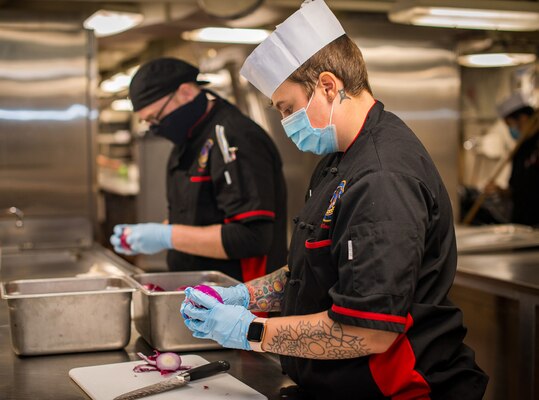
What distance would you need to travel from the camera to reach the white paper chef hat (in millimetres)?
1586

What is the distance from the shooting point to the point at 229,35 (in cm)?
546

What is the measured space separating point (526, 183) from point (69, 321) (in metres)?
4.68

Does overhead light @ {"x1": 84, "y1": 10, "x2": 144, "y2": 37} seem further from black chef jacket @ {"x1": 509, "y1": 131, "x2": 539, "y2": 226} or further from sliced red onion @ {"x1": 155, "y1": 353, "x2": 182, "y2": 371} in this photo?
black chef jacket @ {"x1": 509, "y1": 131, "x2": 539, "y2": 226}

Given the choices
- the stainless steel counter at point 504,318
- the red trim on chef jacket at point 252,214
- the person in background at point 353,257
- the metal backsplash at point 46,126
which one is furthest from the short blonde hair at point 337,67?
the metal backsplash at point 46,126

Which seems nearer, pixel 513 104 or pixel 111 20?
pixel 111 20

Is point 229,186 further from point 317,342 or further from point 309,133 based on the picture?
point 317,342

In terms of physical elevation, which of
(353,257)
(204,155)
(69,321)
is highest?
(204,155)

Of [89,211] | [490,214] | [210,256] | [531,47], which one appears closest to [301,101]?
[210,256]

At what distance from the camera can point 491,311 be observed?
3459 millimetres

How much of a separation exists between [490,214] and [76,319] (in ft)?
16.4

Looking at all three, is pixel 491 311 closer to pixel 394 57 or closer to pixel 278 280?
pixel 278 280

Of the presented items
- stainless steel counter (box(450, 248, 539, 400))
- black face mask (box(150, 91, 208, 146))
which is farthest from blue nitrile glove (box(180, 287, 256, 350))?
stainless steel counter (box(450, 248, 539, 400))

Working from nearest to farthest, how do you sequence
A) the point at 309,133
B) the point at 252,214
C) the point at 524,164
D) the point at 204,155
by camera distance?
the point at 309,133
the point at 252,214
the point at 204,155
the point at 524,164

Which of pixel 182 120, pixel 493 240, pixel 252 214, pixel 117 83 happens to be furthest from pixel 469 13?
pixel 117 83
